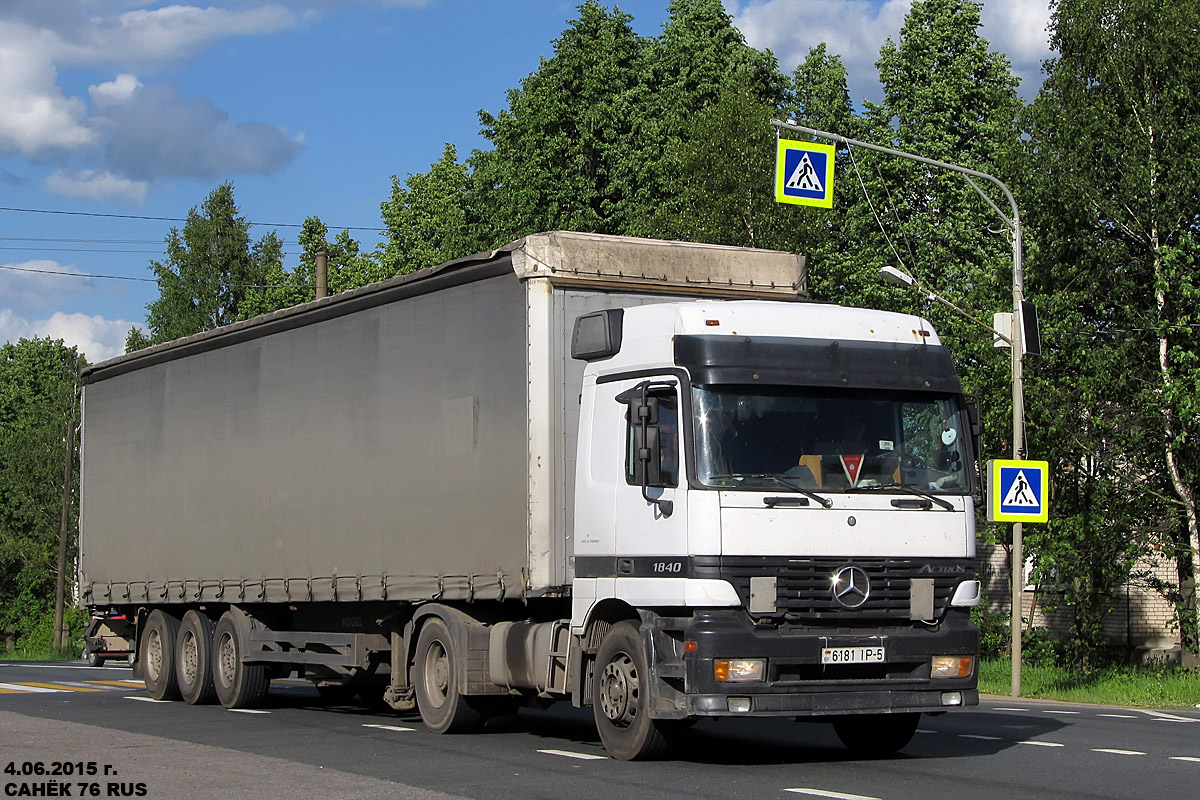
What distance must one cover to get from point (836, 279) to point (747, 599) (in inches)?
1267

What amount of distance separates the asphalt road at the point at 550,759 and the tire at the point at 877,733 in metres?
0.15

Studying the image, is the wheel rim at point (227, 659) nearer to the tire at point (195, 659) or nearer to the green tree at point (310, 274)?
the tire at point (195, 659)

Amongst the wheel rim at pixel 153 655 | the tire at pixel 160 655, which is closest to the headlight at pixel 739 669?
the tire at pixel 160 655

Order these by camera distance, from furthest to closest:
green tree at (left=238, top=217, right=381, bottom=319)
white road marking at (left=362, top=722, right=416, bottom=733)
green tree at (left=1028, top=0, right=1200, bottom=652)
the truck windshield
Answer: green tree at (left=238, top=217, right=381, bottom=319) < green tree at (left=1028, top=0, right=1200, bottom=652) < white road marking at (left=362, top=722, right=416, bottom=733) < the truck windshield

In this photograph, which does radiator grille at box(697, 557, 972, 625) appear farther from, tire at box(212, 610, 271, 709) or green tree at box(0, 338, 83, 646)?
green tree at box(0, 338, 83, 646)

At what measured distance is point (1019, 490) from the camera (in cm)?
2277

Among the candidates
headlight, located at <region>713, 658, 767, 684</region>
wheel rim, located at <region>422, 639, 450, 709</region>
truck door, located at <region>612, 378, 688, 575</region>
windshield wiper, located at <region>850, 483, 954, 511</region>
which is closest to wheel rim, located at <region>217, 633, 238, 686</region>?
wheel rim, located at <region>422, 639, 450, 709</region>

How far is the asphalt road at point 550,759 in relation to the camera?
10.7m

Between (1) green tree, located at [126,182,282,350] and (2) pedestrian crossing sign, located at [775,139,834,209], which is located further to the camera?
(1) green tree, located at [126,182,282,350]

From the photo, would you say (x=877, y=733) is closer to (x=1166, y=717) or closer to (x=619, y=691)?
(x=619, y=691)

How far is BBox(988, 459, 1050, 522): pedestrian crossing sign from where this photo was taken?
74.3 ft

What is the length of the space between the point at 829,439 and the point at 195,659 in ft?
32.8

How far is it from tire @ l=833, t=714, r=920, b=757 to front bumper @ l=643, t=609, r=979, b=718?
0.96 metres

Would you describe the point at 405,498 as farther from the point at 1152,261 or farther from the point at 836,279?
the point at 836,279
